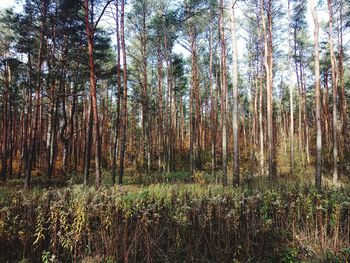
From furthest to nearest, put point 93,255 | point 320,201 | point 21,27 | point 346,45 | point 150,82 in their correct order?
1. point 150,82
2. point 346,45
3. point 21,27
4. point 320,201
5. point 93,255

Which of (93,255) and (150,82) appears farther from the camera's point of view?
(150,82)

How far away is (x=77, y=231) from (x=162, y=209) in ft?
6.12

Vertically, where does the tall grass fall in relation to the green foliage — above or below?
above

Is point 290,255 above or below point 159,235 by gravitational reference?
below

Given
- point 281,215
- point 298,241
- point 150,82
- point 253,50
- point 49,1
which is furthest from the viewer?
point 150,82

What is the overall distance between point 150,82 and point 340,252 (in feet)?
88.2

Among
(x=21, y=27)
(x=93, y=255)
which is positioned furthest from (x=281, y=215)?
(x=21, y=27)

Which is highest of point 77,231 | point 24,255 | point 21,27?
point 21,27

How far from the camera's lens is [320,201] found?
5.64 meters

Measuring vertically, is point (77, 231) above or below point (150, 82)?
below

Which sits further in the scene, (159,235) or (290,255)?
(159,235)

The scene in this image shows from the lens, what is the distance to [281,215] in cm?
529

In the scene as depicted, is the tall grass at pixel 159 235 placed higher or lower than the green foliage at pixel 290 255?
higher

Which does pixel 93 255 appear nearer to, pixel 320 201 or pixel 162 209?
pixel 162 209
